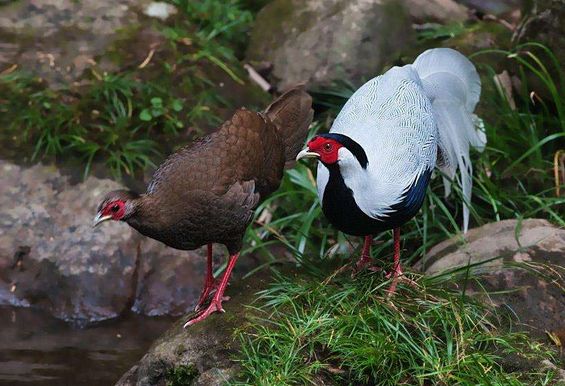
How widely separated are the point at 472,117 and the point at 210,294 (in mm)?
1670

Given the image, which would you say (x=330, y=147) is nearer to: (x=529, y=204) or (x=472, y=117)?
(x=472, y=117)

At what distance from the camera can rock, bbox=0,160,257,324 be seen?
581 cm

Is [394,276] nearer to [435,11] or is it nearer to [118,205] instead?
[118,205]

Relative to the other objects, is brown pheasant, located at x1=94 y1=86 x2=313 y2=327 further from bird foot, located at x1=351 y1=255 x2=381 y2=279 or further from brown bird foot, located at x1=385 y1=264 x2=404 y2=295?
brown bird foot, located at x1=385 y1=264 x2=404 y2=295

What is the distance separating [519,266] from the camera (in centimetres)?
458

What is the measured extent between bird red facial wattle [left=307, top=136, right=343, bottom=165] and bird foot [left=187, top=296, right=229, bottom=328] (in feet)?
2.75

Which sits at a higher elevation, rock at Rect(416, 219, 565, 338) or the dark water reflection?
rock at Rect(416, 219, 565, 338)

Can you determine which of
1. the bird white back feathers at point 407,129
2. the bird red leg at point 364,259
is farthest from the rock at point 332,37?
the bird red leg at point 364,259

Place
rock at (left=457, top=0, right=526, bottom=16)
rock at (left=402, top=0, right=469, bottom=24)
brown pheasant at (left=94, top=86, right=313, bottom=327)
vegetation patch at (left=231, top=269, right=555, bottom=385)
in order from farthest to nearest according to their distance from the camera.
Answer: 1. rock at (left=457, top=0, right=526, bottom=16)
2. rock at (left=402, top=0, right=469, bottom=24)
3. brown pheasant at (left=94, top=86, right=313, bottom=327)
4. vegetation patch at (left=231, top=269, right=555, bottom=385)

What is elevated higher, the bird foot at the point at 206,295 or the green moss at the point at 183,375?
the green moss at the point at 183,375

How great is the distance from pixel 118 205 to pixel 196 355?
711 millimetres

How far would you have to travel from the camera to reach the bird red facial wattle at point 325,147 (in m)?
4.04

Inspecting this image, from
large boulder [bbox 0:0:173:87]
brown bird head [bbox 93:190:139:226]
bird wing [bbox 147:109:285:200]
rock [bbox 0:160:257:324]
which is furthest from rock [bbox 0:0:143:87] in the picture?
brown bird head [bbox 93:190:139:226]

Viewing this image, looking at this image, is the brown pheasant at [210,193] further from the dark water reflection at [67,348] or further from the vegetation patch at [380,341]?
the dark water reflection at [67,348]
